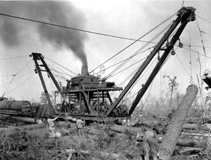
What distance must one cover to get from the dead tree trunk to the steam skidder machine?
4275 millimetres

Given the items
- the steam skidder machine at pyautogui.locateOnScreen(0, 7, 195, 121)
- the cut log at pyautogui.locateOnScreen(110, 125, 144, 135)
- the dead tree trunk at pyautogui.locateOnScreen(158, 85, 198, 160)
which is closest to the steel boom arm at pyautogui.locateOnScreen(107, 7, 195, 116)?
the steam skidder machine at pyautogui.locateOnScreen(0, 7, 195, 121)

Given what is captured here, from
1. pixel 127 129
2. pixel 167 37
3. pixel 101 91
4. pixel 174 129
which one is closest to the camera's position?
pixel 174 129

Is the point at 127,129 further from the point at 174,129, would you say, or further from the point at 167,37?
the point at 167,37

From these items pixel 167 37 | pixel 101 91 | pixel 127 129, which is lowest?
pixel 127 129

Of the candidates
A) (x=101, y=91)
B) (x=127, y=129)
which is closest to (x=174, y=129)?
(x=127, y=129)

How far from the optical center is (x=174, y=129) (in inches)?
192

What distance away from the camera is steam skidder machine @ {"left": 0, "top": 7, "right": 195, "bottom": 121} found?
9344mm

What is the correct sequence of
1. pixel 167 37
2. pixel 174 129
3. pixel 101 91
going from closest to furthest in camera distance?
pixel 174 129 → pixel 167 37 → pixel 101 91

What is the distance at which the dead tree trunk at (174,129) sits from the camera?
4434 mm

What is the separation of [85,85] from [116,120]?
290 centimetres

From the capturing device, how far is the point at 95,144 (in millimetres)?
6430

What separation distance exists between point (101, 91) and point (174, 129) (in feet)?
22.8

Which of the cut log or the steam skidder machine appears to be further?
the steam skidder machine

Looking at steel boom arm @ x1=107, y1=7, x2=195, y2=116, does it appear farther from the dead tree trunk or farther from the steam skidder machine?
the dead tree trunk
